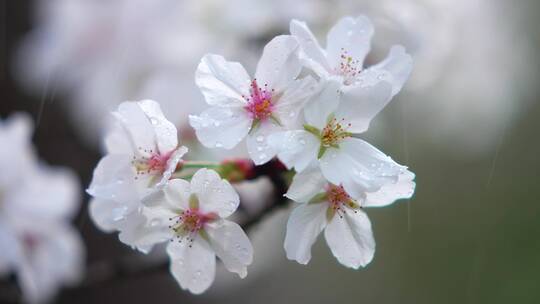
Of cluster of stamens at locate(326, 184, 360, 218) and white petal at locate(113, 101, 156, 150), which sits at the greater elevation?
cluster of stamens at locate(326, 184, 360, 218)

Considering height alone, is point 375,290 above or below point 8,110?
below

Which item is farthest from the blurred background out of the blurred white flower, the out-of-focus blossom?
the blurred white flower

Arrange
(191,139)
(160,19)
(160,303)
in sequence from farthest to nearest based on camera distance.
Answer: (160,303) → (160,19) → (191,139)

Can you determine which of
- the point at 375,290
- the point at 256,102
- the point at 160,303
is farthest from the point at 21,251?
the point at 375,290

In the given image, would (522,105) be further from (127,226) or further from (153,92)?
(127,226)

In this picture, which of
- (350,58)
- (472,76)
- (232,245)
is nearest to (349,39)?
(350,58)

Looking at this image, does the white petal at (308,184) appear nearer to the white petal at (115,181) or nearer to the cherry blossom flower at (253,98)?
the cherry blossom flower at (253,98)

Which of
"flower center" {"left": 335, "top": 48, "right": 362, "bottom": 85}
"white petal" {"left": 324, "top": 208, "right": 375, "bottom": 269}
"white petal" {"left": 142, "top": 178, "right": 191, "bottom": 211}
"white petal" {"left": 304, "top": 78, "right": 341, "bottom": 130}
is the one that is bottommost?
"white petal" {"left": 142, "top": 178, "right": 191, "bottom": 211}

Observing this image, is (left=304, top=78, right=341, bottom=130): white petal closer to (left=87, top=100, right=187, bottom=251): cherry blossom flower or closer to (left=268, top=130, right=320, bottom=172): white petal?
(left=268, top=130, right=320, bottom=172): white petal
